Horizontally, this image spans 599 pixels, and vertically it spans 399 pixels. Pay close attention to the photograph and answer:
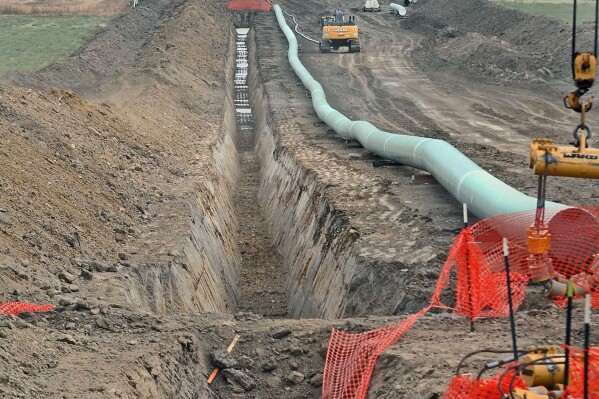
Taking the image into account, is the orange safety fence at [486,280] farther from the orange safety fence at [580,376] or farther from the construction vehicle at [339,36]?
the construction vehicle at [339,36]

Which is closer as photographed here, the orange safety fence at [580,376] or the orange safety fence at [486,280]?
the orange safety fence at [580,376]

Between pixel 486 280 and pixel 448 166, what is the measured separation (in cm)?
642

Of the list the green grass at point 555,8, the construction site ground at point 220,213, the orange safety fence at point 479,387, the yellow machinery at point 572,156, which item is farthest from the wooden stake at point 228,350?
the green grass at point 555,8

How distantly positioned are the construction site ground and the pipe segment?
1.54 feet

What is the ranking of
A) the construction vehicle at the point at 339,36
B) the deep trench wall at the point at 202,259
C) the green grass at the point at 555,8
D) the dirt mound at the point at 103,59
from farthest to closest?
1. the green grass at the point at 555,8
2. the construction vehicle at the point at 339,36
3. the dirt mound at the point at 103,59
4. the deep trench wall at the point at 202,259

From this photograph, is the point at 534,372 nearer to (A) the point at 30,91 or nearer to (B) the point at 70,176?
(B) the point at 70,176

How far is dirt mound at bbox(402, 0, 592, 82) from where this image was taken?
121ft

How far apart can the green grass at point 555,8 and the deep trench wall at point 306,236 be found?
25227 millimetres

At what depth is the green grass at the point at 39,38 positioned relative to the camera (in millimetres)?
42156

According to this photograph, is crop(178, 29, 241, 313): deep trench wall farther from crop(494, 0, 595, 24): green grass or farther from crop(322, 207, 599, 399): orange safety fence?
crop(494, 0, 595, 24): green grass

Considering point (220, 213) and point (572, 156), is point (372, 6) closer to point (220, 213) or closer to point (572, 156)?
point (220, 213)

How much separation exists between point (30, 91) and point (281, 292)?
313 inches

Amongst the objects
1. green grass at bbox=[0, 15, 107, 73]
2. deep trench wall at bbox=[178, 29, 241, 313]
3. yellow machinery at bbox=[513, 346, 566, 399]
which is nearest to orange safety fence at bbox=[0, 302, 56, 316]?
deep trench wall at bbox=[178, 29, 241, 313]

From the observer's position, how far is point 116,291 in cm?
1267
